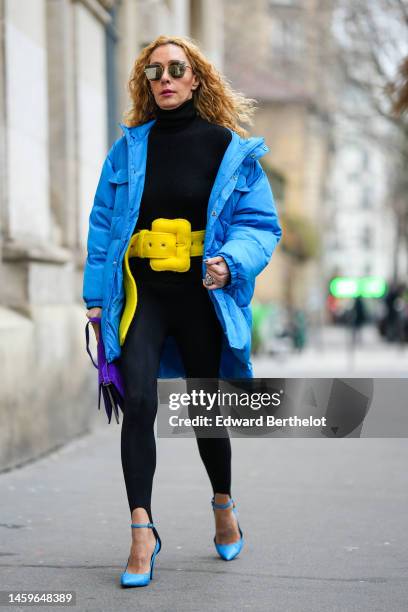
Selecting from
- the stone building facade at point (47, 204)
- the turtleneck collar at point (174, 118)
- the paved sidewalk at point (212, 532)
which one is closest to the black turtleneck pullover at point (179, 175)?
the turtleneck collar at point (174, 118)

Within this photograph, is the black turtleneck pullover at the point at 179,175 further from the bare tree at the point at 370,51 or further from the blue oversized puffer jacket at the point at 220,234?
the bare tree at the point at 370,51

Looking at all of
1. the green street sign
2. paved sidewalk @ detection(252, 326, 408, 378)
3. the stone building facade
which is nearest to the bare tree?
the green street sign

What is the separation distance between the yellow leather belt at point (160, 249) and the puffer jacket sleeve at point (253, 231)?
0.16 meters

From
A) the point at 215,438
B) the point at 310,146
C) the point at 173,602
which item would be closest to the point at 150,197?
the point at 215,438

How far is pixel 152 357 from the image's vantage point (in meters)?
4.49

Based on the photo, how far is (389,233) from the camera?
9544 centimetres

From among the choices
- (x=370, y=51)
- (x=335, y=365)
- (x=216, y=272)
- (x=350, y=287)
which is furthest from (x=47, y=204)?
(x=370, y=51)

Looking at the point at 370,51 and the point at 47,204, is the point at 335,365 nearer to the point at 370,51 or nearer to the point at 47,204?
the point at 370,51

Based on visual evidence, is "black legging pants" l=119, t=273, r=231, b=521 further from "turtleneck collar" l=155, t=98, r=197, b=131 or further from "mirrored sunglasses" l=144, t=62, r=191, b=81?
"mirrored sunglasses" l=144, t=62, r=191, b=81

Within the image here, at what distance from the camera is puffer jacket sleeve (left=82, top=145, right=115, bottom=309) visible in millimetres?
4566

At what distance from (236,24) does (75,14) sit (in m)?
27.4

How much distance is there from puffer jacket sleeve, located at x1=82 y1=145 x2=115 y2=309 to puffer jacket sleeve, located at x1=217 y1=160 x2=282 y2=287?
0.48 metres

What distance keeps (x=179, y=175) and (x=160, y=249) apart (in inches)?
12.2

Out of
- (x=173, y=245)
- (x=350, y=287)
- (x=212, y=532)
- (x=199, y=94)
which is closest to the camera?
(x=173, y=245)
